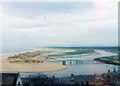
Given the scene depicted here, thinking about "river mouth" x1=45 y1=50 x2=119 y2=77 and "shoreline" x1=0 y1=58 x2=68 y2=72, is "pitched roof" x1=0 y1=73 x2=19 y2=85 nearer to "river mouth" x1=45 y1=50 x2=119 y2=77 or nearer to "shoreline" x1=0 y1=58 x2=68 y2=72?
"shoreline" x1=0 y1=58 x2=68 y2=72

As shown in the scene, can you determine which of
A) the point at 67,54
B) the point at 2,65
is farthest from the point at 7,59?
the point at 67,54

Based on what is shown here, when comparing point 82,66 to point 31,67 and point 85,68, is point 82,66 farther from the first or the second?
point 31,67

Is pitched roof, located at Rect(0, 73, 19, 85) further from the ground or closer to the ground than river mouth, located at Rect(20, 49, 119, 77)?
closer to the ground

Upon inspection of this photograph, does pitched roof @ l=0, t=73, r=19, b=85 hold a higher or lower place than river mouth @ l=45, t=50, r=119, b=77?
lower

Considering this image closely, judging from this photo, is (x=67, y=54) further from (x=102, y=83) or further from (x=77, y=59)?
(x=102, y=83)

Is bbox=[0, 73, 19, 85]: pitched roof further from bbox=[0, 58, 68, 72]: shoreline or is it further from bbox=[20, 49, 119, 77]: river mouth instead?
bbox=[20, 49, 119, 77]: river mouth

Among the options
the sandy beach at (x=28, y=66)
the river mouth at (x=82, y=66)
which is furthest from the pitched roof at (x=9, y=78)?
the river mouth at (x=82, y=66)

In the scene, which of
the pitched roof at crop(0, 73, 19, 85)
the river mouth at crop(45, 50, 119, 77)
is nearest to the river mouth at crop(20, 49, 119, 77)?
the river mouth at crop(45, 50, 119, 77)

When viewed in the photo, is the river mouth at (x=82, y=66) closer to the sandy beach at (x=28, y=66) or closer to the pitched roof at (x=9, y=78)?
the sandy beach at (x=28, y=66)
